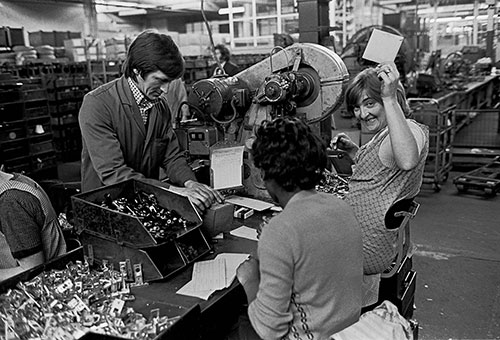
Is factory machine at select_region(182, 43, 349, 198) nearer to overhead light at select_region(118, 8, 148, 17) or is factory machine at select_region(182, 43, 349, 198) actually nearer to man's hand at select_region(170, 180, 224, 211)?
man's hand at select_region(170, 180, 224, 211)

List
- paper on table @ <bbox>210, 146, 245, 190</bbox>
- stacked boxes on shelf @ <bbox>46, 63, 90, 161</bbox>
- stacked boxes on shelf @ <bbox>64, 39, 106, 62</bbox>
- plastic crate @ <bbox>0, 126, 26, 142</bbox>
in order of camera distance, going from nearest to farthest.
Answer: paper on table @ <bbox>210, 146, 245, 190</bbox>, plastic crate @ <bbox>0, 126, 26, 142</bbox>, stacked boxes on shelf @ <bbox>46, 63, 90, 161</bbox>, stacked boxes on shelf @ <bbox>64, 39, 106, 62</bbox>

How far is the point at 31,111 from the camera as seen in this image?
485 cm

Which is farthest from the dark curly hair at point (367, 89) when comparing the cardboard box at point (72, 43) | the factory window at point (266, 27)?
the factory window at point (266, 27)

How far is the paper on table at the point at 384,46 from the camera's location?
5.21ft

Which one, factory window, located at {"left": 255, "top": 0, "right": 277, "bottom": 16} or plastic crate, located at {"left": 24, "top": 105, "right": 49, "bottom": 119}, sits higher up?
factory window, located at {"left": 255, "top": 0, "right": 277, "bottom": 16}

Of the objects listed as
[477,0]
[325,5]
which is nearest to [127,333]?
[325,5]

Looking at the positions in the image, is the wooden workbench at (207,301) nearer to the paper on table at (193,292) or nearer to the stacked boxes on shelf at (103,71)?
the paper on table at (193,292)

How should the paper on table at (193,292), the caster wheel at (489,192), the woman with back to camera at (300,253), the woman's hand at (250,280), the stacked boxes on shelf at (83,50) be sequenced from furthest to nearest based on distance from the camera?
Answer: 1. the stacked boxes on shelf at (83,50)
2. the caster wheel at (489,192)
3. the paper on table at (193,292)
4. the woman's hand at (250,280)
5. the woman with back to camera at (300,253)

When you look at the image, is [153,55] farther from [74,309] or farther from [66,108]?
[66,108]

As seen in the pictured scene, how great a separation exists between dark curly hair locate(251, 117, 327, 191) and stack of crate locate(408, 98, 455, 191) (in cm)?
355

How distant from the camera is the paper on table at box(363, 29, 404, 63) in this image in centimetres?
159

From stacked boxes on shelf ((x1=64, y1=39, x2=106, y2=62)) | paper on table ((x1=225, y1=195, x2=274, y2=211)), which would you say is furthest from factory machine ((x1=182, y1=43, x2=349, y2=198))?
stacked boxes on shelf ((x1=64, y1=39, x2=106, y2=62))

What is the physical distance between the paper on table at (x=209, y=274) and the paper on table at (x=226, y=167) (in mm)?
534

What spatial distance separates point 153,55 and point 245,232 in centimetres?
67
